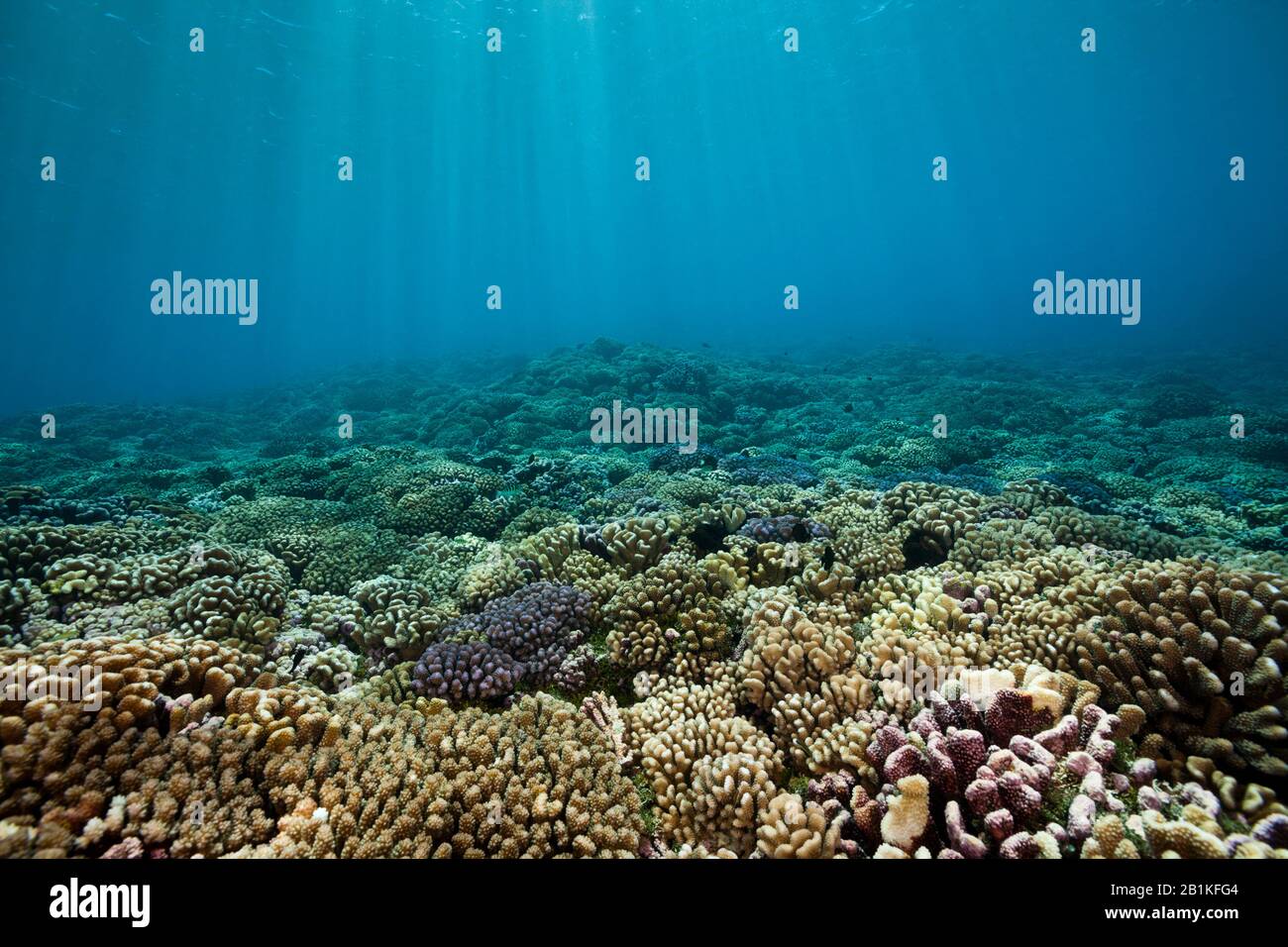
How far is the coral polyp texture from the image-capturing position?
3.33m

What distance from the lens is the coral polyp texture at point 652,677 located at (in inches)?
131

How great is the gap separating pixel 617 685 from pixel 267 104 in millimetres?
72036

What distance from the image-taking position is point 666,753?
439 cm

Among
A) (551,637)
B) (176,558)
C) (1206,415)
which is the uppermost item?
(1206,415)

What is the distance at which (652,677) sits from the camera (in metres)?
5.49
